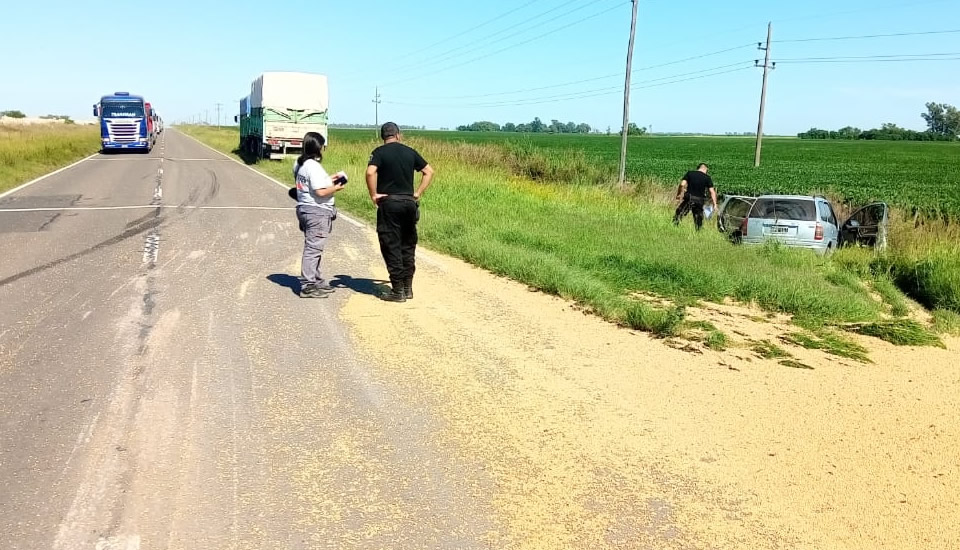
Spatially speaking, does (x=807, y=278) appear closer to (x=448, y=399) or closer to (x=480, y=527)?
(x=448, y=399)

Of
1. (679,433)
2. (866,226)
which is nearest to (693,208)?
(866,226)

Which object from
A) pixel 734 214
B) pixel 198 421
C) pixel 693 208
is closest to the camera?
pixel 198 421

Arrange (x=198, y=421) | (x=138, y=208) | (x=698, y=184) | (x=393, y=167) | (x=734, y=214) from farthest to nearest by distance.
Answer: (x=698, y=184) → (x=734, y=214) → (x=138, y=208) → (x=393, y=167) → (x=198, y=421)

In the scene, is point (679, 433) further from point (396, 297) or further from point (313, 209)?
point (313, 209)

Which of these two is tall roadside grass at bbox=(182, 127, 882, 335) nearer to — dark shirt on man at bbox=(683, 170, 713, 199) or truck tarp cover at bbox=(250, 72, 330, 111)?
dark shirt on man at bbox=(683, 170, 713, 199)

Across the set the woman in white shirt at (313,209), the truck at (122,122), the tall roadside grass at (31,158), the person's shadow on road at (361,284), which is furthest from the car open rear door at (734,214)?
the truck at (122,122)

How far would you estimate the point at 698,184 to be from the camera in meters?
15.0

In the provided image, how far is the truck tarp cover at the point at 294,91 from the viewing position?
28750mm

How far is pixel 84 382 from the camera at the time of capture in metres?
4.60

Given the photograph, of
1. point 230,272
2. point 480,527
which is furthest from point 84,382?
point 230,272

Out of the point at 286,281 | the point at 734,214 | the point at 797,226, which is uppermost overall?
the point at 734,214

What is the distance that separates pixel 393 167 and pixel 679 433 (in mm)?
3988

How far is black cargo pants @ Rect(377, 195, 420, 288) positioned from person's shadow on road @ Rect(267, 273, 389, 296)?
43cm

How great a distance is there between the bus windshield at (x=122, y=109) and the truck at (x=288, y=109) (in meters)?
9.77
